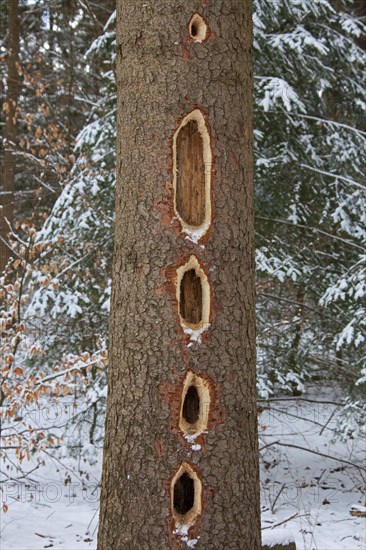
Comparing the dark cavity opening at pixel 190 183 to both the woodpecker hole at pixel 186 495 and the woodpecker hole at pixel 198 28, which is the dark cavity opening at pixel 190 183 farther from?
the woodpecker hole at pixel 186 495

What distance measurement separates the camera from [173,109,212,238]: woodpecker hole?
8.95 feet

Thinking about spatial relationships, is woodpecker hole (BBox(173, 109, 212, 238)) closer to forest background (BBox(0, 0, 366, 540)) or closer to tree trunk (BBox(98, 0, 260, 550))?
tree trunk (BBox(98, 0, 260, 550))

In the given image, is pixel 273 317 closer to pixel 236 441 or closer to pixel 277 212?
pixel 277 212

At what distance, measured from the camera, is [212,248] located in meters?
2.70

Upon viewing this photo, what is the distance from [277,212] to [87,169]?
2314mm

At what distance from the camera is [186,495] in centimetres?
269

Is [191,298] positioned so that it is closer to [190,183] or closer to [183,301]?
[183,301]

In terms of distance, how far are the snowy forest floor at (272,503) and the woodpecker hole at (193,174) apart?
2.43 metres

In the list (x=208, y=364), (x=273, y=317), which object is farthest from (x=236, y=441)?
(x=273, y=317)

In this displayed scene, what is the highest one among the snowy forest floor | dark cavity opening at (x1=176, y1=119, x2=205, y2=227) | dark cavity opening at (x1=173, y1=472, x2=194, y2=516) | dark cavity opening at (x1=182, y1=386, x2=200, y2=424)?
dark cavity opening at (x1=176, y1=119, x2=205, y2=227)

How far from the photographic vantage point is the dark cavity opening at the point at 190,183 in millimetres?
2732

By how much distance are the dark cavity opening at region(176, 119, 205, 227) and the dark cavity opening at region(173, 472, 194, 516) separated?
3.57 ft

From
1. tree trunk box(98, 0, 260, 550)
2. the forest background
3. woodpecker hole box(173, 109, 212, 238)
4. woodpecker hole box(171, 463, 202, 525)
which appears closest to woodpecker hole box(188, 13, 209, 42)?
tree trunk box(98, 0, 260, 550)

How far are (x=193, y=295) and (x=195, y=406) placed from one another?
0.47m
